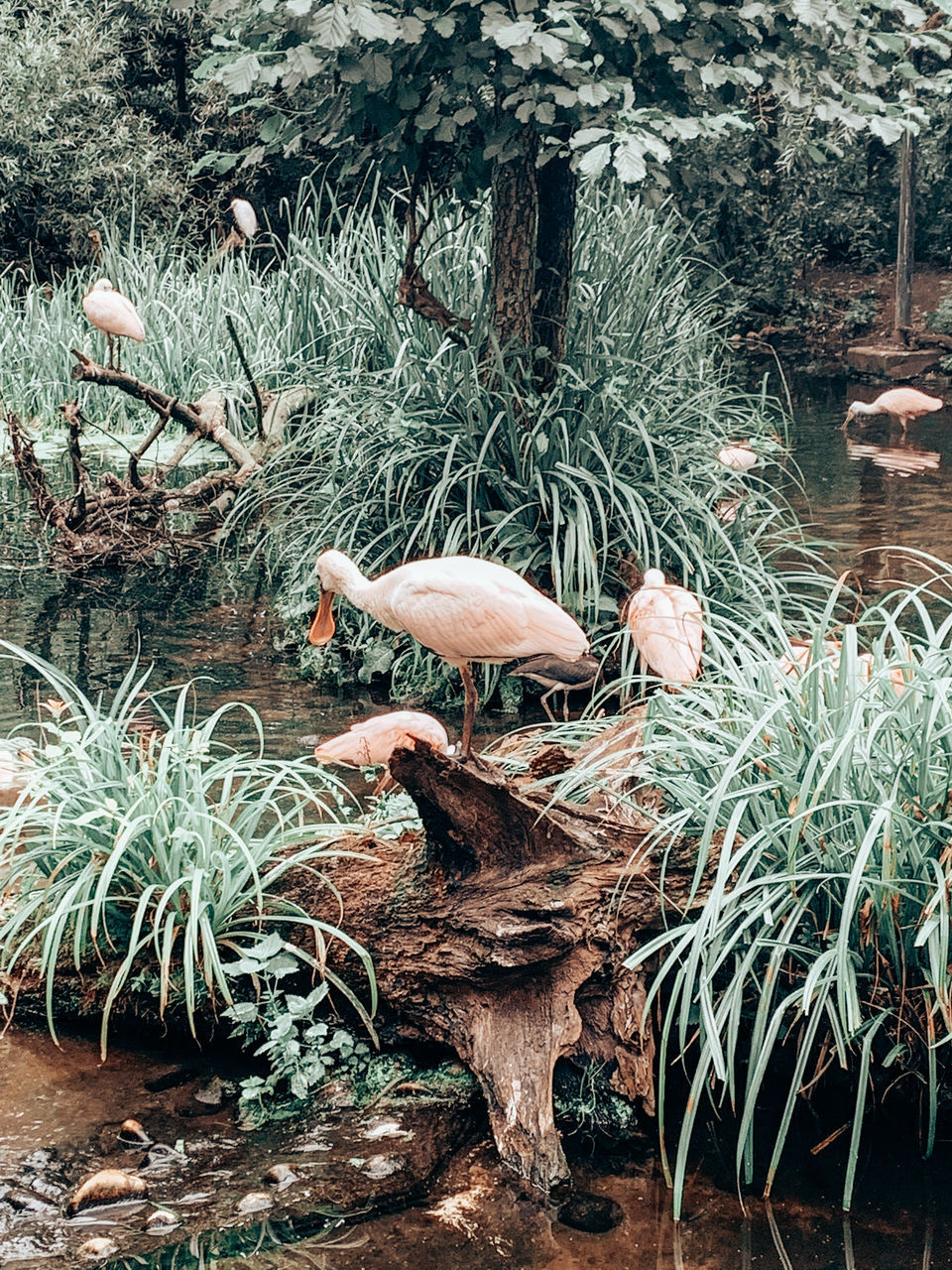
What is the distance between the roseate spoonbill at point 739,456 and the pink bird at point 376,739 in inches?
91.7

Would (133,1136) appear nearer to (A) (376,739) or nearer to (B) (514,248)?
(A) (376,739)

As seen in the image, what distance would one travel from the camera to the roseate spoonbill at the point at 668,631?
11.2 feet

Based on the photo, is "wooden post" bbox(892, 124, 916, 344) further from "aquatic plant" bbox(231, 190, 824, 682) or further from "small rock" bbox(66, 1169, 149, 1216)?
"small rock" bbox(66, 1169, 149, 1216)

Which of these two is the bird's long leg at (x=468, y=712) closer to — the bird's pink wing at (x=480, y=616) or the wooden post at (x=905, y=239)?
the bird's pink wing at (x=480, y=616)

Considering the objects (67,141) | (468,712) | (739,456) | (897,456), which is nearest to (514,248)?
(739,456)

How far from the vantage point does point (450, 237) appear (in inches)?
247

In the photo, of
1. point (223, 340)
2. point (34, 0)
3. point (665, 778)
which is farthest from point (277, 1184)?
point (34, 0)

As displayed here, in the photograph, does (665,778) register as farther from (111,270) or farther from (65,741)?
(111,270)

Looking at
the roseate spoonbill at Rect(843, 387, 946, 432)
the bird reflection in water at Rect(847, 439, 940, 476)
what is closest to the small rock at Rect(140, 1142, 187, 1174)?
the bird reflection in water at Rect(847, 439, 940, 476)

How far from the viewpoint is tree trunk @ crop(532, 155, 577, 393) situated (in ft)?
16.5

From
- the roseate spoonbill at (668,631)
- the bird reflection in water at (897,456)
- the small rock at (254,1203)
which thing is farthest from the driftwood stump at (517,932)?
the bird reflection in water at (897,456)

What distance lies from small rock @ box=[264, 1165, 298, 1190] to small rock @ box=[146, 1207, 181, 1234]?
0.17m

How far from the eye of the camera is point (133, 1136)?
2.31 metres

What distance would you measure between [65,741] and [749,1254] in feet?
5.82
